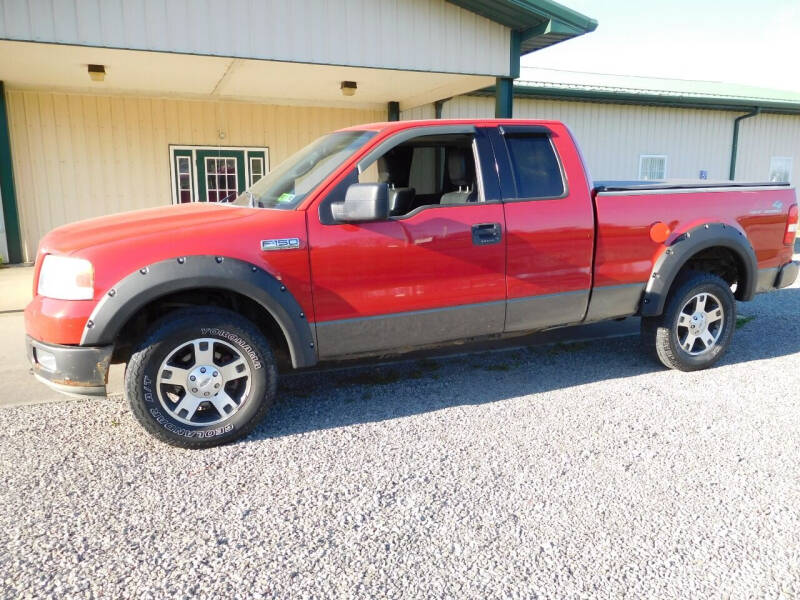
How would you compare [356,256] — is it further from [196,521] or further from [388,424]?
[196,521]

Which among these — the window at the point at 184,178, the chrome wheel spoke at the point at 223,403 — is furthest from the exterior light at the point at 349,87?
the chrome wheel spoke at the point at 223,403

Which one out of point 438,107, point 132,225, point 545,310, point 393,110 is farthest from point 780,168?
point 132,225

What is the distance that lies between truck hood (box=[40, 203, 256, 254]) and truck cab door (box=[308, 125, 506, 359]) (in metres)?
0.64

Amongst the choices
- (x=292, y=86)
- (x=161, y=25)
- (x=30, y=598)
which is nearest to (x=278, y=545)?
(x=30, y=598)

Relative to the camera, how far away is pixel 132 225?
382cm

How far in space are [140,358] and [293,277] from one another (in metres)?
0.99

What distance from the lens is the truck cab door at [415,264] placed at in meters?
3.93

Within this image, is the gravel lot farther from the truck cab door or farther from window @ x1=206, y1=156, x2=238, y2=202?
window @ x1=206, y1=156, x2=238, y2=202

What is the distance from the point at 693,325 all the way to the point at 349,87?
768 centimetres

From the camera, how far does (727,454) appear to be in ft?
11.9

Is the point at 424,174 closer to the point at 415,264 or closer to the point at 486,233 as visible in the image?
the point at 486,233

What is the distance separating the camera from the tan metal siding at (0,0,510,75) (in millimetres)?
7391

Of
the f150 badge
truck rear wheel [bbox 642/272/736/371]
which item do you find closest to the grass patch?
truck rear wheel [bbox 642/272/736/371]

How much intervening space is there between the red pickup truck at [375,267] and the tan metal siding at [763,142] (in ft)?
45.6
